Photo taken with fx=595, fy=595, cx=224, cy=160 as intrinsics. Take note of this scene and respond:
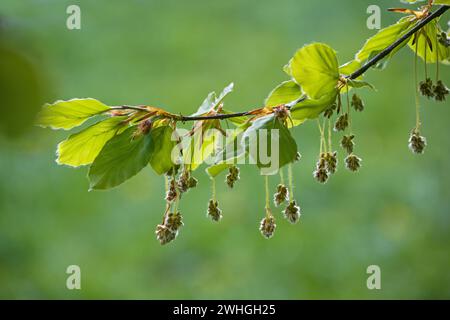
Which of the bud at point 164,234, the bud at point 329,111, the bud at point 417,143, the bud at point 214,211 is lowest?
the bud at point 164,234

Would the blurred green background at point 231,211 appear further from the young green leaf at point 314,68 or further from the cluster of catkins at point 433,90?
the young green leaf at point 314,68

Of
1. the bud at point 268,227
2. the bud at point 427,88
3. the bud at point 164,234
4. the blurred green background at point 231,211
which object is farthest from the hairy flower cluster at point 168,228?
the blurred green background at point 231,211

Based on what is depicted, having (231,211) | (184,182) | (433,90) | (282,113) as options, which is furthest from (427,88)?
(231,211)

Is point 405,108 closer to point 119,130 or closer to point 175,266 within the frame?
point 175,266

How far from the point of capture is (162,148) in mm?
730

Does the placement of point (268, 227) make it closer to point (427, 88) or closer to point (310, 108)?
point (310, 108)

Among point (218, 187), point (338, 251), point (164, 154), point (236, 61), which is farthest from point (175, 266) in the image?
point (164, 154)

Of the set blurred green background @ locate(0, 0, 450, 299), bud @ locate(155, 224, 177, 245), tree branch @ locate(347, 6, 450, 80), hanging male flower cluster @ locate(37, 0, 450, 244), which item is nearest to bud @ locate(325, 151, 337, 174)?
hanging male flower cluster @ locate(37, 0, 450, 244)

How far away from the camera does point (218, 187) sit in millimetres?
2775

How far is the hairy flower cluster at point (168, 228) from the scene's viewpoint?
0.70 meters

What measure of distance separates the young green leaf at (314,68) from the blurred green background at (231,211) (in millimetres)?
1736

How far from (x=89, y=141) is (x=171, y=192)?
0.12 m

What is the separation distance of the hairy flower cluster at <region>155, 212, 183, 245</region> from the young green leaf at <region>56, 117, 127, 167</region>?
0.41ft

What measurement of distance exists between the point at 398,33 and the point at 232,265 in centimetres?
180
